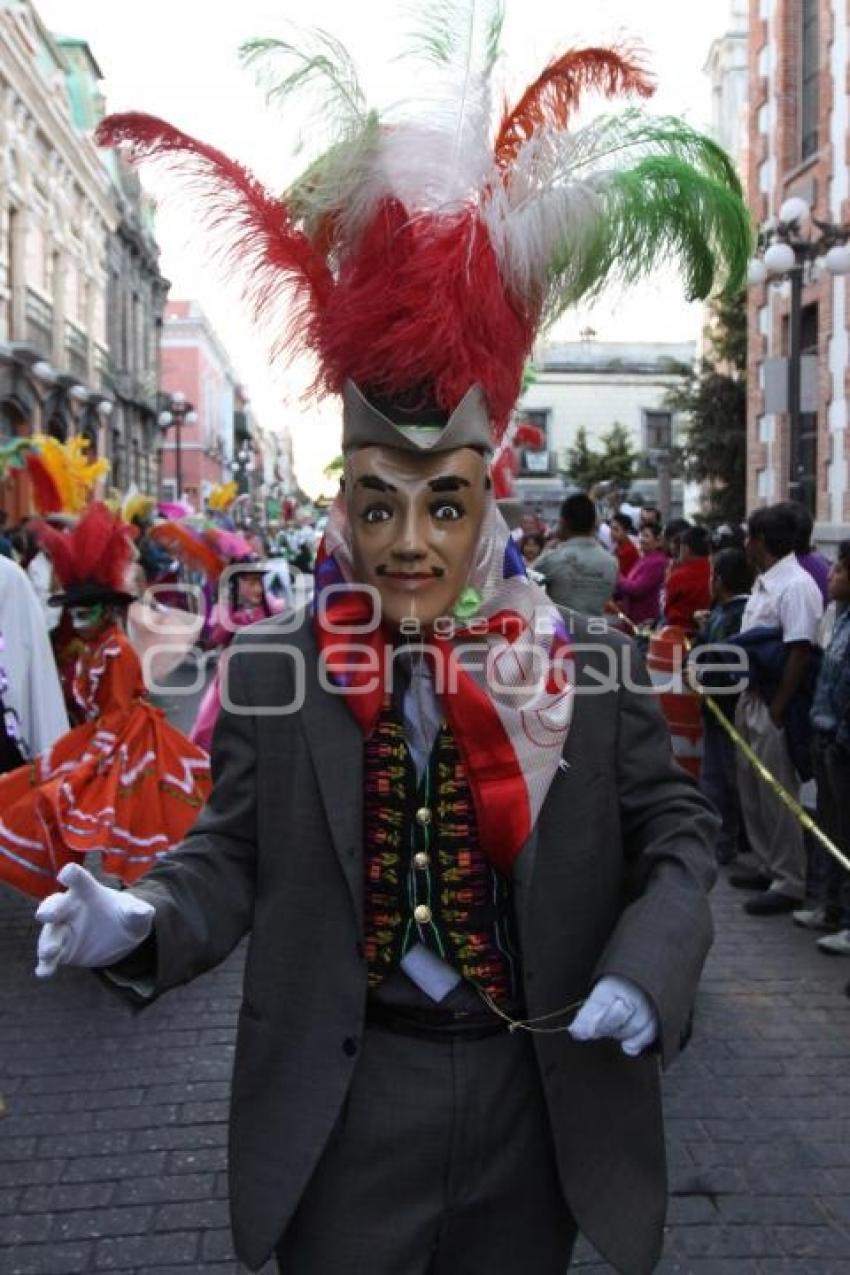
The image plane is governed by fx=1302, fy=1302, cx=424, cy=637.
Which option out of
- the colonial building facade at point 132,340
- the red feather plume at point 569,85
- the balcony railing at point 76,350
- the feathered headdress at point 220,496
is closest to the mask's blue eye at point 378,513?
the red feather plume at point 569,85

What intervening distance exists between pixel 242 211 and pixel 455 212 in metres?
0.40

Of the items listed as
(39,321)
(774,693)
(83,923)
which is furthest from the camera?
(39,321)

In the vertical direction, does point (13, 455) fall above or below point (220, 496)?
below

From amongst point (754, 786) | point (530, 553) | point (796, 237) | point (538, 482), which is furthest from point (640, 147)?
point (538, 482)

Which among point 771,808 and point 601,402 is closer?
point 771,808

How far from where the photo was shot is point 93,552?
616 cm

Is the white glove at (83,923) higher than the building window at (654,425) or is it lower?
lower

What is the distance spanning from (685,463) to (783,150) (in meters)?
8.61

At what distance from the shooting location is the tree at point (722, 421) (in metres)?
26.6

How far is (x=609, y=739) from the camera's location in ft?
7.03

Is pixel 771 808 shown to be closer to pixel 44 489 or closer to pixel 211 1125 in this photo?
pixel 211 1125

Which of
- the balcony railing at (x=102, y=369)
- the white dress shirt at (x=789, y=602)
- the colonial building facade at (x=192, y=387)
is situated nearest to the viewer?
the white dress shirt at (x=789, y=602)

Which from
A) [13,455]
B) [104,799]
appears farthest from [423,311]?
[13,455]

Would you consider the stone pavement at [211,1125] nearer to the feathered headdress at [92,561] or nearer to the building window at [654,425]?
the feathered headdress at [92,561]
